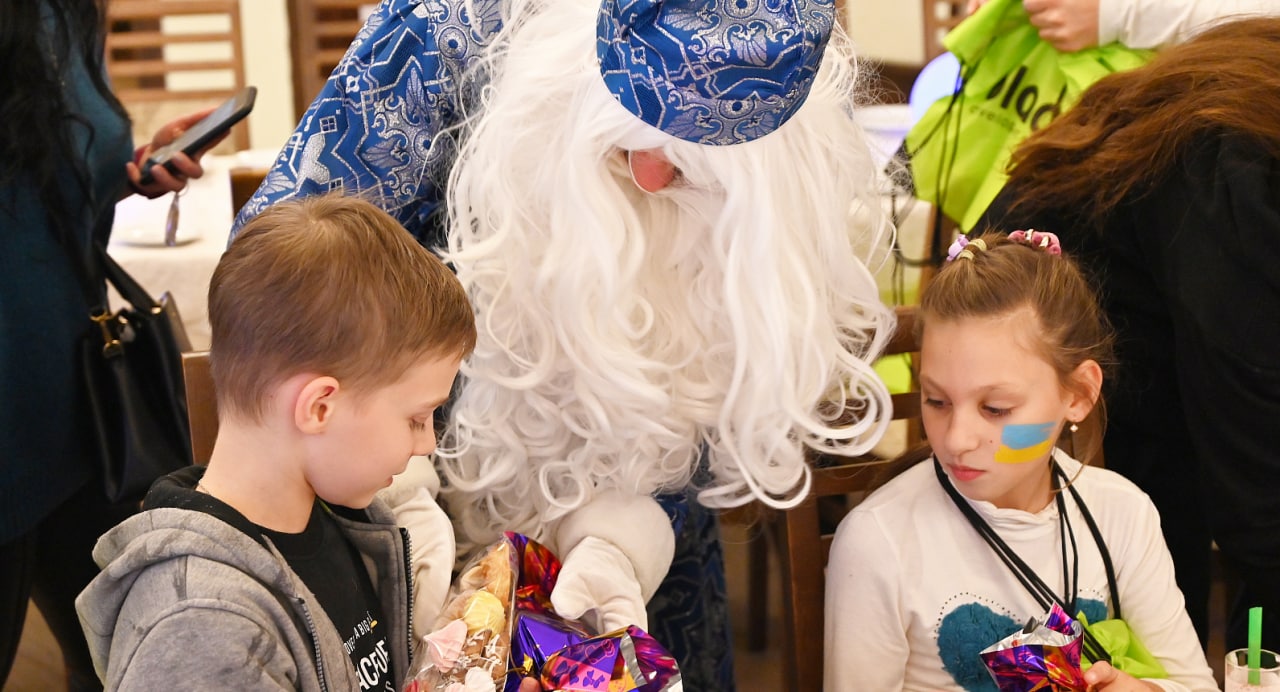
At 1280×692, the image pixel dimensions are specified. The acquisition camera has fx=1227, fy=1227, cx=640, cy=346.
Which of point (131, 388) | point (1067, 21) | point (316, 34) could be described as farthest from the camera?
point (316, 34)

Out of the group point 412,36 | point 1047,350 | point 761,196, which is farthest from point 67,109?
point 1047,350

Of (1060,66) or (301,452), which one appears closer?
(301,452)

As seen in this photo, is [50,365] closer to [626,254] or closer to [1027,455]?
[626,254]

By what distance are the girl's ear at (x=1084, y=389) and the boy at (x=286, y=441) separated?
0.64 meters

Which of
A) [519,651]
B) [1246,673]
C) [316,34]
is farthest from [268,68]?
[1246,673]

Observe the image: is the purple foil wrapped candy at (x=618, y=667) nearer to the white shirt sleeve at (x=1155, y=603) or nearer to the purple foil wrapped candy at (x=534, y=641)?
the purple foil wrapped candy at (x=534, y=641)

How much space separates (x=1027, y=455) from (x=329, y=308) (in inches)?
27.9

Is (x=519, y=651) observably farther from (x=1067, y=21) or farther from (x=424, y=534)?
(x=1067, y=21)

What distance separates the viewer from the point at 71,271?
140 centimetres

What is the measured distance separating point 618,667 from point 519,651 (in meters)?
0.10

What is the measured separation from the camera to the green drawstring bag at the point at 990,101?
5.26 ft

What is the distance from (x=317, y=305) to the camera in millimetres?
921

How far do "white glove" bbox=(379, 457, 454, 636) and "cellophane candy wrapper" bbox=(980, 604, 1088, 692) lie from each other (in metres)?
0.50

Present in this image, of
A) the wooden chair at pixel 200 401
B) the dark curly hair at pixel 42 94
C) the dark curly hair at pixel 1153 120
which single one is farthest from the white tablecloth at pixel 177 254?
the dark curly hair at pixel 1153 120
